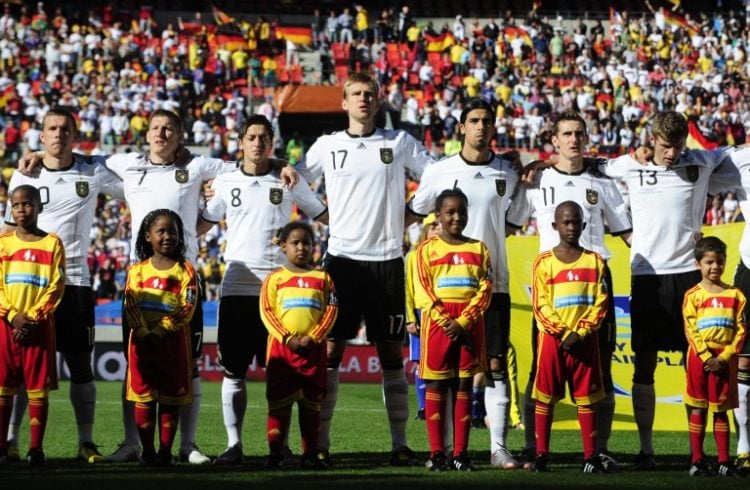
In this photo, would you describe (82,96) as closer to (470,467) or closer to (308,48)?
(308,48)

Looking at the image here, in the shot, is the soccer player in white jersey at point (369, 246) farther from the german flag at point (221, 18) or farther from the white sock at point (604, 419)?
the german flag at point (221, 18)

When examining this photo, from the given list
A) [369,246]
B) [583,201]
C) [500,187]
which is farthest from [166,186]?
[583,201]

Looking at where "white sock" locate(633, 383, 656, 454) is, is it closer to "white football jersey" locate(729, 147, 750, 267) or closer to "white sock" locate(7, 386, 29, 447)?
"white football jersey" locate(729, 147, 750, 267)

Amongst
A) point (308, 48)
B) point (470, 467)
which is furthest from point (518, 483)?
point (308, 48)

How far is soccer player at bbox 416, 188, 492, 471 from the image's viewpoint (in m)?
7.60

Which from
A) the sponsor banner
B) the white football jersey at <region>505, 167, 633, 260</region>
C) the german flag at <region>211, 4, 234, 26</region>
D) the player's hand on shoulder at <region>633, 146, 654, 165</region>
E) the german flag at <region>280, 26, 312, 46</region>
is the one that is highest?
the german flag at <region>211, 4, 234, 26</region>

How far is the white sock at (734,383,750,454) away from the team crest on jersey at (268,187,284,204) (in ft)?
11.0

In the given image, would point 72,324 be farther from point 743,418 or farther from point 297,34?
point 297,34

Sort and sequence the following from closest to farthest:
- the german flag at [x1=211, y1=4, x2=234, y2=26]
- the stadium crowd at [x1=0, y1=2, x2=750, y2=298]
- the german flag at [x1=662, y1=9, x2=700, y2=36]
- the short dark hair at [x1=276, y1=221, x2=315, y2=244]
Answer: the short dark hair at [x1=276, y1=221, x2=315, y2=244], the stadium crowd at [x1=0, y1=2, x2=750, y2=298], the german flag at [x1=211, y1=4, x2=234, y2=26], the german flag at [x1=662, y1=9, x2=700, y2=36]

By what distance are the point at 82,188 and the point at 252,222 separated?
1224 mm

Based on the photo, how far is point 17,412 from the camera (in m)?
8.40

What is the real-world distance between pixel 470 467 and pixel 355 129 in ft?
8.20

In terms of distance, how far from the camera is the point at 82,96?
32.0 meters

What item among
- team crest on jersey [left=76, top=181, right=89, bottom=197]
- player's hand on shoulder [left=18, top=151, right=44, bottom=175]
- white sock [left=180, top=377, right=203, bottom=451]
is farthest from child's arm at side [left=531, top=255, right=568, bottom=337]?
player's hand on shoulder [left=18, top=151, right=44, bottom=175]
